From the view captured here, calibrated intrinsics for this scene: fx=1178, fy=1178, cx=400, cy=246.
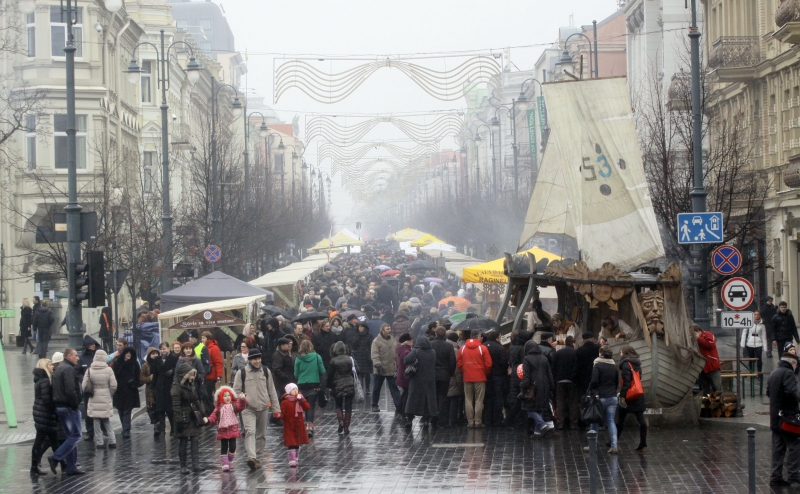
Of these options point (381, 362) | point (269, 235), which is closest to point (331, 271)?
point (269, 235)

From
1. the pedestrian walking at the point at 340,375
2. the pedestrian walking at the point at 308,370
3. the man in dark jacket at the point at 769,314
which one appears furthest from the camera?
the man in dark jacket at the point at 769,314

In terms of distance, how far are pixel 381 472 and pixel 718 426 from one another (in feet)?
18.2

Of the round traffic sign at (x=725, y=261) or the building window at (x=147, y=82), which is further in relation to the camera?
the building window at (x=147, y=82)

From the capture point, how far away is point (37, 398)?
14078 millimetres

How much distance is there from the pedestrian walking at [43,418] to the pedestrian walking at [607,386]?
Answer: 6461 millimetres

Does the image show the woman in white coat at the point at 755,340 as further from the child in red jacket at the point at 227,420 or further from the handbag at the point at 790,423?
the child in red jacket at the point at 227,420

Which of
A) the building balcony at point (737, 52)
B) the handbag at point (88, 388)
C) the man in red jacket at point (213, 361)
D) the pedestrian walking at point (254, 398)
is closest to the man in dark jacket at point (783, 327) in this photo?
the man in red jacket at point (213, 361)

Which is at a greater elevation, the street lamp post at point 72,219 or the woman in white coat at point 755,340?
the street lamp post at point 72,219

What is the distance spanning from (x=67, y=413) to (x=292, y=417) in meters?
2.74

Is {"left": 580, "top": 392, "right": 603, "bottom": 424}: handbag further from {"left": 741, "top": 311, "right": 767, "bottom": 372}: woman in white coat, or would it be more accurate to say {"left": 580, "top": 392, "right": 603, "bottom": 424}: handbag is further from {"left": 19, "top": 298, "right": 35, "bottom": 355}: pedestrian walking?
{"left": 19, "top": 298, "right": 35, "bottom": 355}: pedestrian walking

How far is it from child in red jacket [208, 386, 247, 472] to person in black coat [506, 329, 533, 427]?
442 centimetres

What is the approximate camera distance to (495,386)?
17.3 metres

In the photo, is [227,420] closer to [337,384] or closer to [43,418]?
[43,418]

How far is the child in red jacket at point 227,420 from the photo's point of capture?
13664 millimetres
